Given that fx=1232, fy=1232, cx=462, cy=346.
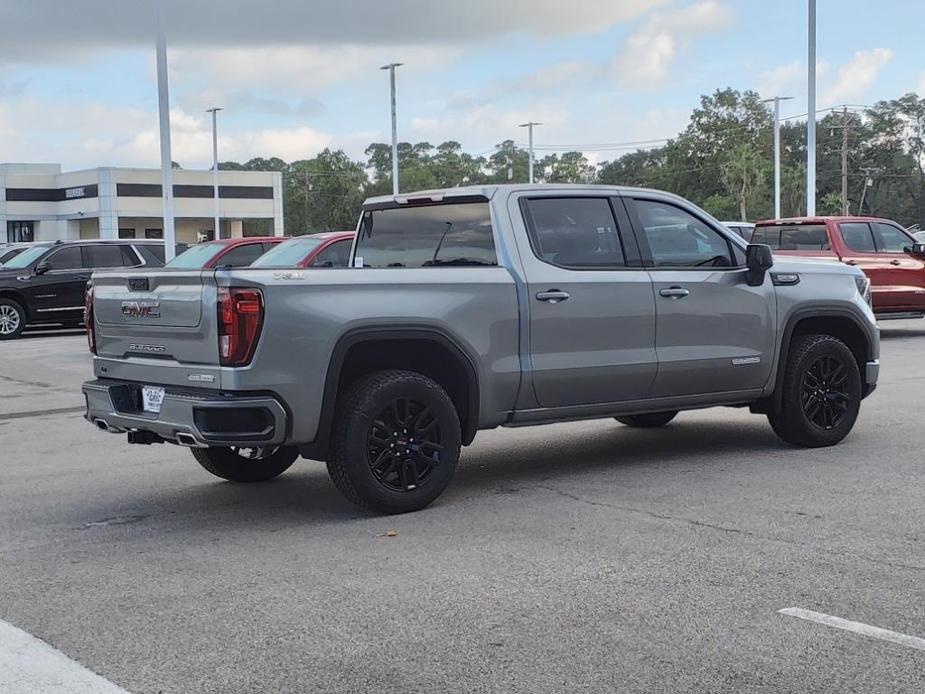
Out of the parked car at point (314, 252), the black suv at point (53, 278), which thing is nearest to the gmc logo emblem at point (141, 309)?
the parked car at point (314, 252)

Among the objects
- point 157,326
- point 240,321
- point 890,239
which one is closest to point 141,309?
point 157,326

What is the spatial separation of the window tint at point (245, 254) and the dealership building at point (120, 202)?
5879cm

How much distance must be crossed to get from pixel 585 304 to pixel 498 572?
2.48 m

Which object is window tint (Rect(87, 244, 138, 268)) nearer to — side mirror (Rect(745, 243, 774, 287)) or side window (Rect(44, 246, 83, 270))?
side window (Rect(44, 246, 83, 270))

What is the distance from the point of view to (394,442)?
22.6 ft

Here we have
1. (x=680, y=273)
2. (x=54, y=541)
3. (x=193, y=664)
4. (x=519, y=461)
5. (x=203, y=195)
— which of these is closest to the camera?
(x=193, y=664)

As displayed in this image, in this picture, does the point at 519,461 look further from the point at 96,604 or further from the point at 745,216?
the point at 745,216

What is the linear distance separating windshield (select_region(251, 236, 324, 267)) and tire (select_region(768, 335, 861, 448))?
823cm

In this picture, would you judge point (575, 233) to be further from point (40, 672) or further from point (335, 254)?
point (335, 254)

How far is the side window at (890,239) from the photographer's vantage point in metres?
19.2

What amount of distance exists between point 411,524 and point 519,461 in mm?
2168

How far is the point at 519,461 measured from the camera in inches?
346

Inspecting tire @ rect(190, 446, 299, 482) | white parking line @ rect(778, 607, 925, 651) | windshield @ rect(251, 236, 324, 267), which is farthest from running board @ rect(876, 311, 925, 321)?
white parking line @ rect(778, 607, 925, 651)

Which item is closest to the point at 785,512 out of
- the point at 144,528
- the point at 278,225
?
the point at 144,528
